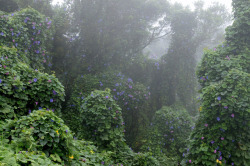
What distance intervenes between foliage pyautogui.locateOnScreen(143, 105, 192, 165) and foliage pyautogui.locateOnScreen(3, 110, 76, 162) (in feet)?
12.0

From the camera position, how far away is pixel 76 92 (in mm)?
6055

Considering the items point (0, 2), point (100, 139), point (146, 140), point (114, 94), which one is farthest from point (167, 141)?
point (0, 2)

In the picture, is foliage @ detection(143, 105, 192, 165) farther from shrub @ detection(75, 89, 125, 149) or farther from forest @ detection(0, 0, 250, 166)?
shrub @ detection(75, 89, 125, 149)

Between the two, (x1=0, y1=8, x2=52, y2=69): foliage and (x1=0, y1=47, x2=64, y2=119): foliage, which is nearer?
(x1=0, y1=47, x2=64, y2=119): foliage

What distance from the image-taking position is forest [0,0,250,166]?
10.3ft

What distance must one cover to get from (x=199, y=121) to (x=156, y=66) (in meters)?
3.87

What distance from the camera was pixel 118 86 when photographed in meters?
6.24

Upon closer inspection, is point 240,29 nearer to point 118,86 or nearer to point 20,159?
point 118,86

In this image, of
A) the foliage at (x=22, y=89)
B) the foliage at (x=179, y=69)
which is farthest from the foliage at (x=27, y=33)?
the foliage at (x=179, y=69)

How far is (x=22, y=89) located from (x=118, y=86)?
3.12 m

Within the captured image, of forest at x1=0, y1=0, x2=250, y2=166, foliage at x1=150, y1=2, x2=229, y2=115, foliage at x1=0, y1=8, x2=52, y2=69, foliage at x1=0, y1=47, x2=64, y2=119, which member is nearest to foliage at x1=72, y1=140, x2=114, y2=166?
forest at x1=0, y1=0, x2=250, y2=166

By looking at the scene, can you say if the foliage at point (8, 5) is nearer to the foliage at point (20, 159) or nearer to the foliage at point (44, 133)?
the foliage at point (44, 133)

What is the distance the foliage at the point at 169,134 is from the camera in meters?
5.94

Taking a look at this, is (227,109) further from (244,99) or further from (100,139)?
(100,139)
